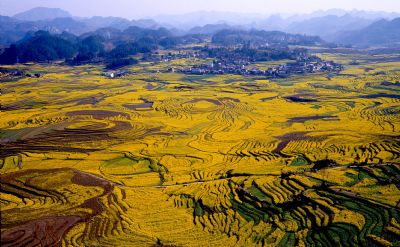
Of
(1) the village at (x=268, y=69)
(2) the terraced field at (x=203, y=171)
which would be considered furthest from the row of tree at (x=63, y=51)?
(2) the terraced field at (x=203, y=171)

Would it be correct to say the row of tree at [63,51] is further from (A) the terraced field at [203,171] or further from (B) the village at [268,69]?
(A) the terraced field at [203,171]

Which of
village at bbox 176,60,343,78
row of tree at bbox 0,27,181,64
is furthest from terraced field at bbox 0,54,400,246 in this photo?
row of tree at bbox 0,27,181,64

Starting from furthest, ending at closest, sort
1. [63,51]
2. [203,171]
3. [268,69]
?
[63,51]
[268,69]
[203,171]

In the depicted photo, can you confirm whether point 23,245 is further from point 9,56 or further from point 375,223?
point 9,56

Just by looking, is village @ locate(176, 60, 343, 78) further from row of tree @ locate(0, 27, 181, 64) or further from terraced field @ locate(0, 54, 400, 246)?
row of tree @ locate(0, 27, 181, 64)

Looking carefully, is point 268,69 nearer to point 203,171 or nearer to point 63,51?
Answer: point 203,171

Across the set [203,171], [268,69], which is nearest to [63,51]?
[268,69]

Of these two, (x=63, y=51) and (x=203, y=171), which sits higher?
(x=63, y=51)

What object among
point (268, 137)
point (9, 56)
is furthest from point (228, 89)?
point (9, 56)
